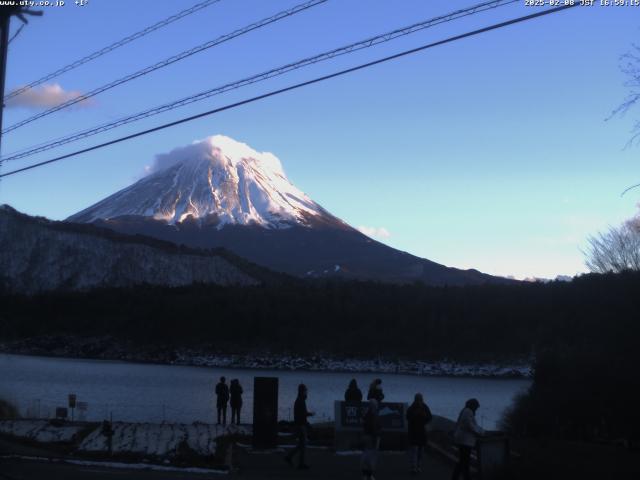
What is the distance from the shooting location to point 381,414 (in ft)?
69.4

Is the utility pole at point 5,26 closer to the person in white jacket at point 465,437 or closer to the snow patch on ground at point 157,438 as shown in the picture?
the snow patch on ground at point 157,438

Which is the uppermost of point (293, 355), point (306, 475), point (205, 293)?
point (205, 293)

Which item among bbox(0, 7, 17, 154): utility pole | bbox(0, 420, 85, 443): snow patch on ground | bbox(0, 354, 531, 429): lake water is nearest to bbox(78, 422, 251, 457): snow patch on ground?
bbox(0, 420, 85, 443): snow patch on ground

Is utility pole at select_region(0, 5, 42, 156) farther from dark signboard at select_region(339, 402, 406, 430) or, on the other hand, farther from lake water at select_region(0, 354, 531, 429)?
lake water at select_region(0, 354, 531, 429)

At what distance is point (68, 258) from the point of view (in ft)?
526

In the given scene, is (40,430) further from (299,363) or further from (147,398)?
(299,363)

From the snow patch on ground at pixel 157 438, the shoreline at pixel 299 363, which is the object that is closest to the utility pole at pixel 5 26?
the snow patch on ground at pixel 157 438

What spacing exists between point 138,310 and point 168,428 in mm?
123197

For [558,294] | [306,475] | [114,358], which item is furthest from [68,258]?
[306,475]

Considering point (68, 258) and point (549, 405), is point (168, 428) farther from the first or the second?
point (68, 258)

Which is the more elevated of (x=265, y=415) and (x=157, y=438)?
(x=265, y=415)

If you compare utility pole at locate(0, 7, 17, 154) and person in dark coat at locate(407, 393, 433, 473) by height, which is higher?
utility pole at locate(0, 7, 17, 154)

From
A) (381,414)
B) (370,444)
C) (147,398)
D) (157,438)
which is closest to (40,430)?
(157,438)

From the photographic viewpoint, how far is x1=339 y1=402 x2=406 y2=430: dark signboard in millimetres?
20531
